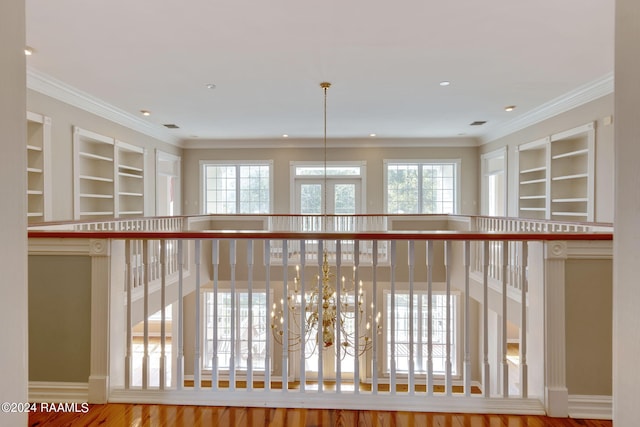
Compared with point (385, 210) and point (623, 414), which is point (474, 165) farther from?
point (623, 414)

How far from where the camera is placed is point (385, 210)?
8.13 metres

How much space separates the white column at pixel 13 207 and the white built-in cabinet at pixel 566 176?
18.9 ft

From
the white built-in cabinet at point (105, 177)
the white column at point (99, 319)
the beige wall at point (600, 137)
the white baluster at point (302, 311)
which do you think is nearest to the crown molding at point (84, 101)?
the white built-in cabinet at point (105, 177)

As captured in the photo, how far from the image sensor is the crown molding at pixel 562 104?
4.25 metres

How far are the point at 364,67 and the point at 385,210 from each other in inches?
185

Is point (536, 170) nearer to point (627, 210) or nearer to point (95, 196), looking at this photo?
point (627, 210)

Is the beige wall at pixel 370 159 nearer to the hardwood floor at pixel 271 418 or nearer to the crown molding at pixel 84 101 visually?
the crown molding at pixel 84 101

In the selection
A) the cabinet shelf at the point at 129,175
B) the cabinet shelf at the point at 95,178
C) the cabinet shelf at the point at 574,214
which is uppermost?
the cabinet shelf at the point at 129,175

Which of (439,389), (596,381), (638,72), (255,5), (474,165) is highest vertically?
(255,5)

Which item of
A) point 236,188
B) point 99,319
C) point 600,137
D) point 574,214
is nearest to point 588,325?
point 99,319

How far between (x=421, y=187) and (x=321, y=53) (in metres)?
5.44

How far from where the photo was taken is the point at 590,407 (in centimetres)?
164

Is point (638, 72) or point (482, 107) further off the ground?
point (482, 107)

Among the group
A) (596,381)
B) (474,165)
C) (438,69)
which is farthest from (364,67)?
(474,165)
